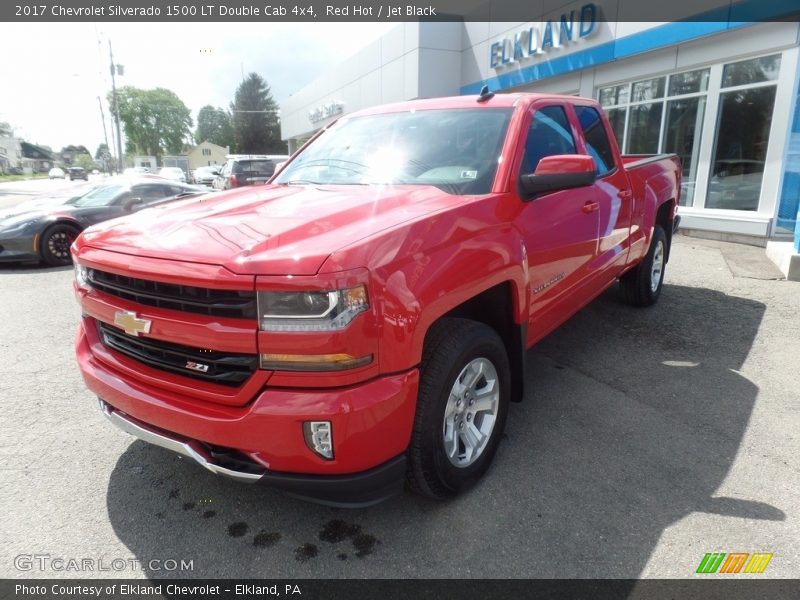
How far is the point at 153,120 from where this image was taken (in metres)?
88.6

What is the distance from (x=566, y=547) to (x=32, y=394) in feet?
12.3

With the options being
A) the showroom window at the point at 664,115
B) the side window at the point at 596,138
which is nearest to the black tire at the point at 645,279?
the side window at the point at 596,138

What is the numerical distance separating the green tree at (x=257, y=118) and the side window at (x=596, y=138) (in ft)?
207

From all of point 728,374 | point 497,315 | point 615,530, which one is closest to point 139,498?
point 497,315

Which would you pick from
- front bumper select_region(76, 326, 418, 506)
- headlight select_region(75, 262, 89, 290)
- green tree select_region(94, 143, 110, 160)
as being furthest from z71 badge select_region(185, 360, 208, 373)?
green tree select_region(94, 143, 110, 160)

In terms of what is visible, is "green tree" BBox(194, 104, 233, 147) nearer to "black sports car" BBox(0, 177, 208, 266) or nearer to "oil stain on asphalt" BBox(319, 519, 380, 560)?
"black sports car" BBox(0, 177, 208, 266)

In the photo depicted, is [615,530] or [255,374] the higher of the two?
[255,374]

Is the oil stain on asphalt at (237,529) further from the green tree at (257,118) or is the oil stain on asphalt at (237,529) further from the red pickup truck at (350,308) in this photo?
the green tree at (257,118)

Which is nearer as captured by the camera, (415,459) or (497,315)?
(415,459)

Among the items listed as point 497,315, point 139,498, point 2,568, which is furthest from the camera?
point 497,315

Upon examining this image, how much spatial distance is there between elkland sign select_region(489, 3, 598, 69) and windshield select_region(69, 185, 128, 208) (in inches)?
421

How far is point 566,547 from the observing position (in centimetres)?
229

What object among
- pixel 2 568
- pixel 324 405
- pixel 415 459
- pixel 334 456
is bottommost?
pixel 2 568

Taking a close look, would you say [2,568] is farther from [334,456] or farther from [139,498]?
[334,456]
